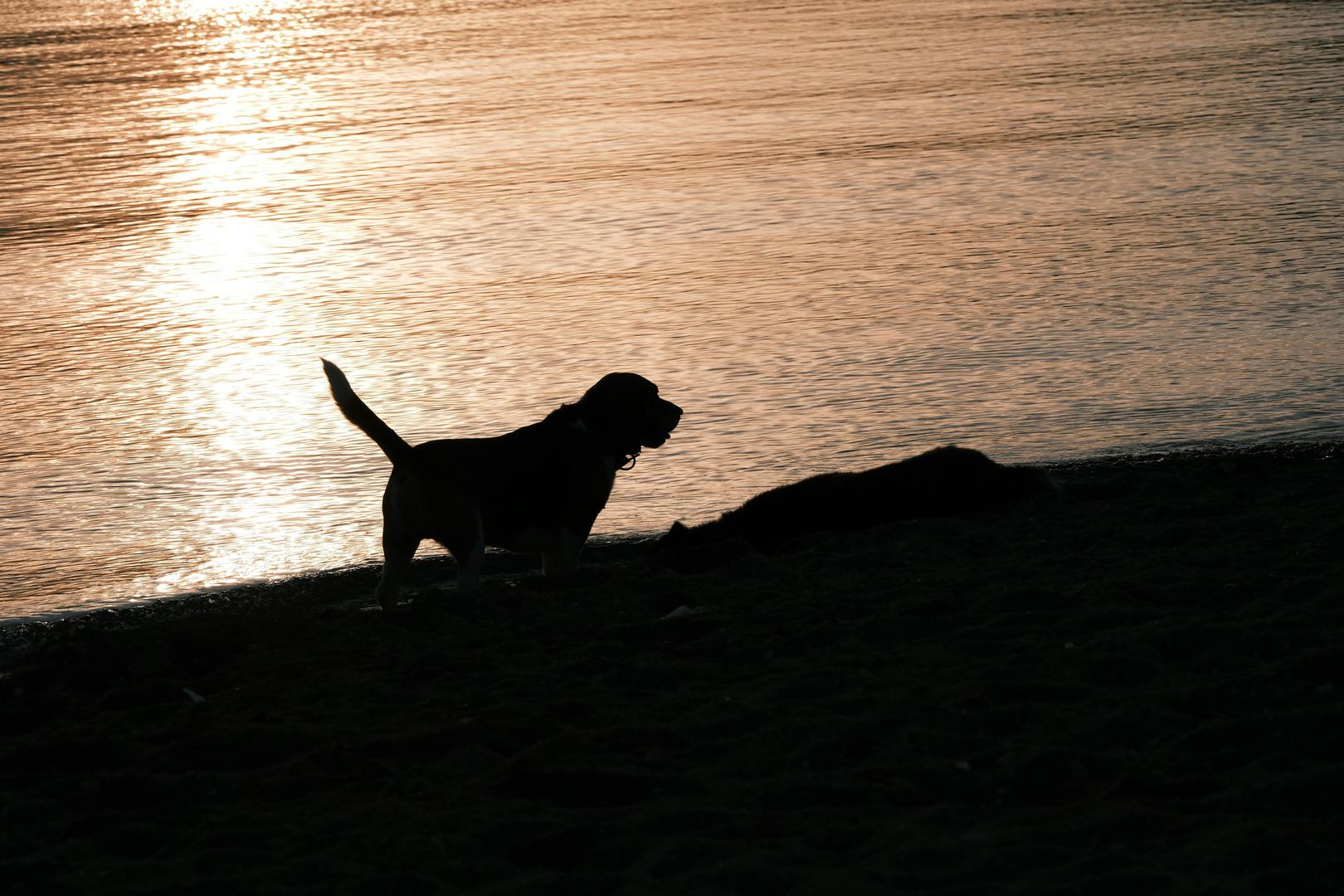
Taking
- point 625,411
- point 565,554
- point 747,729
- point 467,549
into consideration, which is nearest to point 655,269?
point 625,411

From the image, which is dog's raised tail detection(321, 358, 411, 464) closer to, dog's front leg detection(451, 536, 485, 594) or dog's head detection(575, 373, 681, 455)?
dog's front leg detection(451, 536, 485, 594)

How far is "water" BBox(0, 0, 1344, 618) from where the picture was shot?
9680 millimetres

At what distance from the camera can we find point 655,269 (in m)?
14.7

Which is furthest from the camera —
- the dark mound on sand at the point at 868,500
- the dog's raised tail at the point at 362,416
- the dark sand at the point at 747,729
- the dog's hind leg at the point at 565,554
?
the dark mound on sand at the point at 868,500

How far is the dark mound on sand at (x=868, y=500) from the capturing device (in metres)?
7.73

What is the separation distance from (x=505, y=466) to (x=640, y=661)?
5.01ft

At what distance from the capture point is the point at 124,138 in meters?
22.9

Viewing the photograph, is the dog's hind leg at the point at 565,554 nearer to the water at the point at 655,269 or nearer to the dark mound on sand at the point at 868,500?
the dark mound on sand at the point at 868,500

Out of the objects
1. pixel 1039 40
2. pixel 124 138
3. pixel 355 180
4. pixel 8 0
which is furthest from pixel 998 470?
pixel 8 0

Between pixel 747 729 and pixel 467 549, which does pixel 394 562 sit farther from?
pixel 747 729

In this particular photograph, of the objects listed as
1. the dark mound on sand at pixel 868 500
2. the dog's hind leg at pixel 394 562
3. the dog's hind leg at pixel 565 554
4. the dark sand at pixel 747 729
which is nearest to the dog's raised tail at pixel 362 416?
the dog's hind leg at pixel 394 562

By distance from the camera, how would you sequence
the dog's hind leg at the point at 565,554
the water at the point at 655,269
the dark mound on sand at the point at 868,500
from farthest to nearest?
the water at the point at 655,269
the dark mound on sand at the point at 868,500
the dog's hind leg at the point at 565,554

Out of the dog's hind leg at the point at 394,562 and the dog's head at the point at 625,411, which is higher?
the dog's head at the point at 625,411

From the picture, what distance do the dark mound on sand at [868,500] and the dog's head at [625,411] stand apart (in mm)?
634
